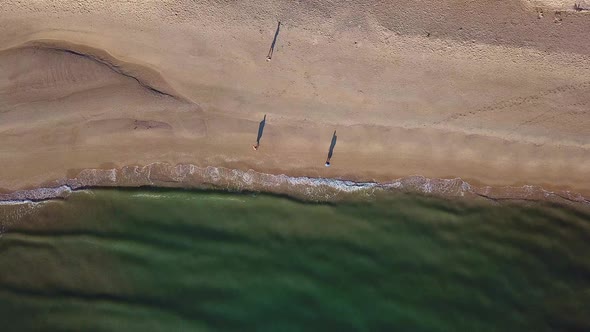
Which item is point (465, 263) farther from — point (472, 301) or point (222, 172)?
point (222, 172)

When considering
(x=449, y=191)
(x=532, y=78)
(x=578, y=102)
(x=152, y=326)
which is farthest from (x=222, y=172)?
(x=578, y=102)

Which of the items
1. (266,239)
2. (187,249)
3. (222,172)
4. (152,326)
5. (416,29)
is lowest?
(152,326)

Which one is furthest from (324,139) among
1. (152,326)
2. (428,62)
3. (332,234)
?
(152,326)

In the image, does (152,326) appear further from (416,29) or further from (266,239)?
(416,29)

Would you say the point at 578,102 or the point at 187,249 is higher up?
the point at 578,102

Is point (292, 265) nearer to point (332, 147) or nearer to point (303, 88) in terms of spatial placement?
point (332, 147)

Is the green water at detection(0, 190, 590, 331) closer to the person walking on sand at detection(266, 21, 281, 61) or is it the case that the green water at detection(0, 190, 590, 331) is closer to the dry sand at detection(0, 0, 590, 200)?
the dry sand at detection(0, 0, 590, 200)

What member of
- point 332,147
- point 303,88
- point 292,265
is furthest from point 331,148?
point 292,265
